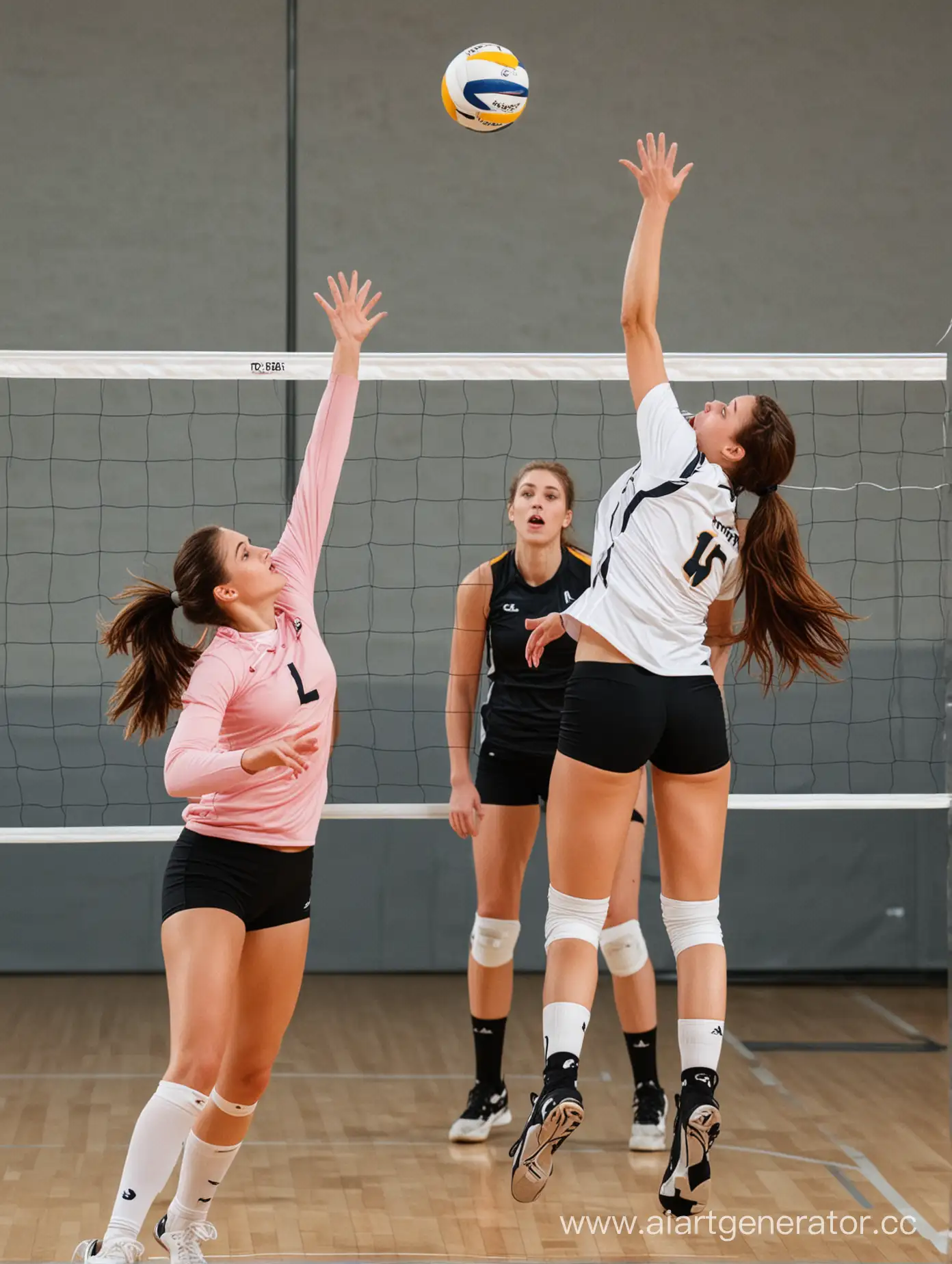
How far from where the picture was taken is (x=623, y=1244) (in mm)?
3947

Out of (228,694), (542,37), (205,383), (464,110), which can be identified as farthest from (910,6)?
(228,694)

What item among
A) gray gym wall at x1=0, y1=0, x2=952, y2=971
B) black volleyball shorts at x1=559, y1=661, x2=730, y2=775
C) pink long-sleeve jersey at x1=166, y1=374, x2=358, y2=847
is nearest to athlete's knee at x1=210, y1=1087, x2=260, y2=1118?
pink long-sleeve jersey at x1=166, y1=374, x2=358, y2=847

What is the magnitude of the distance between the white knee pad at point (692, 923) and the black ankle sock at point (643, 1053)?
1.41 m

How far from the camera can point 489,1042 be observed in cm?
473

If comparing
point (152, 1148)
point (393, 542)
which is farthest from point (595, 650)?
point (393, 542)

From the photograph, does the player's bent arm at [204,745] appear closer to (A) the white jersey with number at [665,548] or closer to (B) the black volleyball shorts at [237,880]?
(B) the black volleyball shorts at [237,880]

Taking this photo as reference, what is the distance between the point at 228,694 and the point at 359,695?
464 centimetres

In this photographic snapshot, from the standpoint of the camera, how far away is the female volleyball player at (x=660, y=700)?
10.7ft

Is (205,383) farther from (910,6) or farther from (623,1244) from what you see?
(623,1244)

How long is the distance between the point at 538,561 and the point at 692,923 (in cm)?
155

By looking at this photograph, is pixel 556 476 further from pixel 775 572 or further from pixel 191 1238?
pixel 191 1238

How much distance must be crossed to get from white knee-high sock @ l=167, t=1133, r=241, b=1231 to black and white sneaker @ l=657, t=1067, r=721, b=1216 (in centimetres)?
104

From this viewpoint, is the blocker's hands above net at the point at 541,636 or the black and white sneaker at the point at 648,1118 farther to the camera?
the black and white sneaker at the point at 648,1118

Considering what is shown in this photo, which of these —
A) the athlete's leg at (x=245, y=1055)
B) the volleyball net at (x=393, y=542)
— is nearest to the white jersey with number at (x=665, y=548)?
the athlete's leg at (x=245, y=1055)
